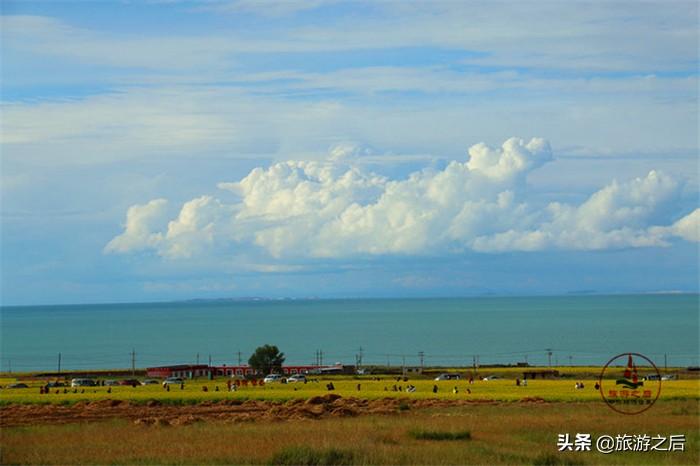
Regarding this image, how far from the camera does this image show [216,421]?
34.4 metres

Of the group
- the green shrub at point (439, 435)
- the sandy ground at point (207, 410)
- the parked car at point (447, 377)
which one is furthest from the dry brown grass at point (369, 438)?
the parked car at point (447, 377)

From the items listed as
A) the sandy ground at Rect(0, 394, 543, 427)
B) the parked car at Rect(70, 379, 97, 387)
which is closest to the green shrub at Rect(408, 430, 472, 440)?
the sandy ground at Rect(0, 394, 543, 427)

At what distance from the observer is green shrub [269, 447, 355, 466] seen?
74.5 ft

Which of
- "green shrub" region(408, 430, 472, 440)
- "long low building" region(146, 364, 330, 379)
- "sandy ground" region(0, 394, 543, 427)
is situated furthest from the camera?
"long low building" region(146, 364, 330, 379)

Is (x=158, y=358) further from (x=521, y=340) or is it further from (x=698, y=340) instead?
(x=698, y=340)

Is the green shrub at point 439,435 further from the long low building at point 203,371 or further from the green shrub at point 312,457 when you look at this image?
the long low building at point 203,371

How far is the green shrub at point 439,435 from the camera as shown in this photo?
27875 millimetres

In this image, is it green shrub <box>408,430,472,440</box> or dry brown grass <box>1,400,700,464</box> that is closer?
dry brown grass <box>1,400,700,464</box>

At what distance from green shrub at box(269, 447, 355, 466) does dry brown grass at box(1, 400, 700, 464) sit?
0.94 feet

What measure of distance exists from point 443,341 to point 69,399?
14040 centimetres

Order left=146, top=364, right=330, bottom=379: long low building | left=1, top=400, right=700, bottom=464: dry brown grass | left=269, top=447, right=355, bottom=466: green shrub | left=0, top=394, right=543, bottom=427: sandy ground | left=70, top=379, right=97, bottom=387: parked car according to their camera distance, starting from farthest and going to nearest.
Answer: left=146, top=364, right=330, bottom=379: long low building, left=70, top=379, right=97, bottom=387: parked car, left=0, top=394, right=543, bottom=427: sandy ground, left=1, top=400, right=700, bottom=464: dry brown grass, left=269, top=447, right=355, bottom=466: green shrub

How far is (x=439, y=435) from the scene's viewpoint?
2797 centimetres

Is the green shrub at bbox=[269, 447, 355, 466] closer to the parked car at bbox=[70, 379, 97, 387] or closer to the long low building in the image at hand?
the parked car at bbox=[70, 379, 97, 387]

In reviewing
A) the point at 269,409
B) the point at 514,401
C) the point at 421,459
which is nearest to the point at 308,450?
the point at 421,459
